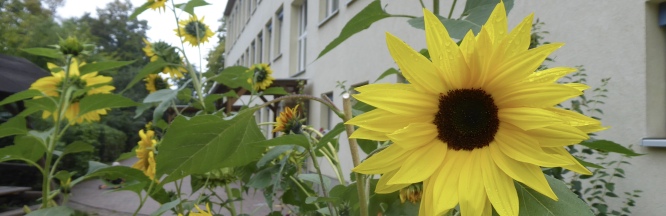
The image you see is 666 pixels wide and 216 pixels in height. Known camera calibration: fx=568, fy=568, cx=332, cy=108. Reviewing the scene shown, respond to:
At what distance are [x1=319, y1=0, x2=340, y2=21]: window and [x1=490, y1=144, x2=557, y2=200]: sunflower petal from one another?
9.97 metres

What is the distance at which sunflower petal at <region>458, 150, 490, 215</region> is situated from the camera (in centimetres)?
54

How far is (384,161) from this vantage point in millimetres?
576

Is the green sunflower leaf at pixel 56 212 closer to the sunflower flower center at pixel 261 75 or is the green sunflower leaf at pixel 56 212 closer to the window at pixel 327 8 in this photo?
the sunflower flower center at pixel 261 75

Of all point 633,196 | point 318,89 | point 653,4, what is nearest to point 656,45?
point 653,4

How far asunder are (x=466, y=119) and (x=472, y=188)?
0.30ft

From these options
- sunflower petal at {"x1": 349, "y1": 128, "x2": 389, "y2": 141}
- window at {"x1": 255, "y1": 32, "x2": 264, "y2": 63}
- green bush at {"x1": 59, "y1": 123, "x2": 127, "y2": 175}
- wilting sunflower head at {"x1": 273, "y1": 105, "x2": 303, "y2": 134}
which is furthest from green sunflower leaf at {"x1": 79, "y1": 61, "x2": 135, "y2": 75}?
window at {"x1": 255, "y1": 32, "x2": 264, "y2": 63}

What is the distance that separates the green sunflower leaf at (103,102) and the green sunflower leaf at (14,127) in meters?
0.14

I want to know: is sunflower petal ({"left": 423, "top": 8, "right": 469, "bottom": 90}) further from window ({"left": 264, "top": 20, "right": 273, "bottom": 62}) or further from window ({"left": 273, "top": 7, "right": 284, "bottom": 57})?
window ({"left": 264, "top": 20, "right": 273, "bottom": 62})

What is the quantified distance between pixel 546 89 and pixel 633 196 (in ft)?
10.8

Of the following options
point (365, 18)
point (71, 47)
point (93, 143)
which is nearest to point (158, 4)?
point (71, 47)

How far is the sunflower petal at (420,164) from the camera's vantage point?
0.57m

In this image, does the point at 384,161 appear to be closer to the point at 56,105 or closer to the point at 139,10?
the point at 56,105

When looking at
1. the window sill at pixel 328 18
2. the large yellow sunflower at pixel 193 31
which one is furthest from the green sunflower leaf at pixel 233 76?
the window sill at pixel 328 18

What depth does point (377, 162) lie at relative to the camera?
1.87ft
